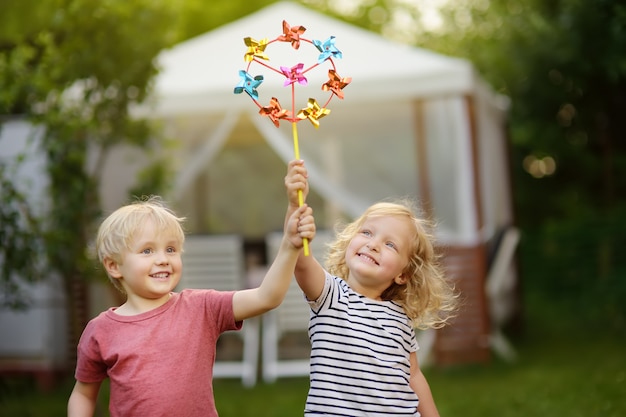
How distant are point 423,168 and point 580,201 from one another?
7073 mm

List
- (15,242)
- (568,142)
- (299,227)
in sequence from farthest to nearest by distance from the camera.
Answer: (568,142) < (15,242) < (299,227)

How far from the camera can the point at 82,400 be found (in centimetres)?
238

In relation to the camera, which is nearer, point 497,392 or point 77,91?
point 497,392

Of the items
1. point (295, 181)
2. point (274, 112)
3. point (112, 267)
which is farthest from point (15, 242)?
point (295, 181)

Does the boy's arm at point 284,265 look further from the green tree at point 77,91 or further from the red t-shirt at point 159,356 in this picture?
the green tree at point 77,91

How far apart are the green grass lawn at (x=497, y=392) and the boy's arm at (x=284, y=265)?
2854 millimetres

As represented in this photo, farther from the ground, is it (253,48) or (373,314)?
(253,48)

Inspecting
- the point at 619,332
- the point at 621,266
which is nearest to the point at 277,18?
the point at 619,332

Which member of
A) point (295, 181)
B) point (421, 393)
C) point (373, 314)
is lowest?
point (421, 393)

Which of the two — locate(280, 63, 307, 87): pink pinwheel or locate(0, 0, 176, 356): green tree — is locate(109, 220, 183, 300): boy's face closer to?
locate(280, 63, 307, 87): pink pinwheel

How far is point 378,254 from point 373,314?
17 centimetres

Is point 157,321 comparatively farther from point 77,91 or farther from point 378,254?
point 77,91

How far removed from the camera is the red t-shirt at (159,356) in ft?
7.48

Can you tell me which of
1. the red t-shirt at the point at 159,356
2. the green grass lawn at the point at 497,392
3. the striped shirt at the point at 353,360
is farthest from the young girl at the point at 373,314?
the green grass lawn at the point at 497,392
